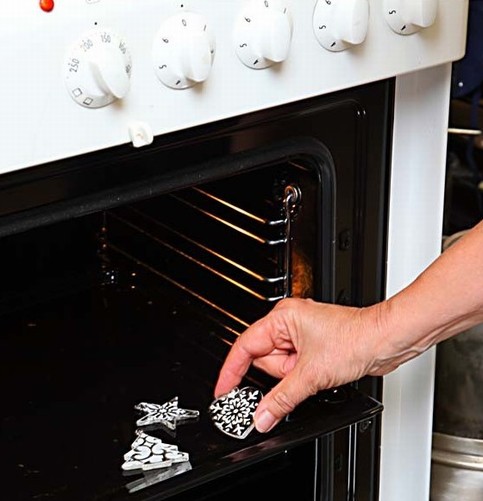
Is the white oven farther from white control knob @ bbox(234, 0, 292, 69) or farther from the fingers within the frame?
the fingers

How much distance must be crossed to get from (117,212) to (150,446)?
34 centimetres

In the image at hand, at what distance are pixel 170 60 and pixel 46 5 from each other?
0.34ft

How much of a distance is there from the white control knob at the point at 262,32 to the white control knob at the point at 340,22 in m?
0.04

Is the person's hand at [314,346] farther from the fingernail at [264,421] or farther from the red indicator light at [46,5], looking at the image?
the red indicator light at [46,5]

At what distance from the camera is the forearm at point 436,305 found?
0.90 meters

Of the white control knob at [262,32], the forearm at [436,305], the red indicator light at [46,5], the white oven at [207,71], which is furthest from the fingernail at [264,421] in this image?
the red indicator light at [46,5]

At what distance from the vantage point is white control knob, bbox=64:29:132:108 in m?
0.76

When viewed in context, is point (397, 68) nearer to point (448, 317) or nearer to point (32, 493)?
point (448, 317)

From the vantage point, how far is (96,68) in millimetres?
757

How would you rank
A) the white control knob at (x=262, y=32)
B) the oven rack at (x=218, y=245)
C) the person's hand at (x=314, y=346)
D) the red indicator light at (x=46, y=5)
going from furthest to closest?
the oven rack at (x=218, y=245)
the person's hand at (x=314, y=346)
the white control knob at (x=262, y=32)
the red indicator light at (x=46, y=5)

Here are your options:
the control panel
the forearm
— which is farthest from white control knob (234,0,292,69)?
the forearm

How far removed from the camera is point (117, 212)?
1.23 metres

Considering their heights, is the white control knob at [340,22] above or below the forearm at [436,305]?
above

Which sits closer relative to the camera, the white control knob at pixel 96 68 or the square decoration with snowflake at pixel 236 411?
the white control knob at pixel 96 68
